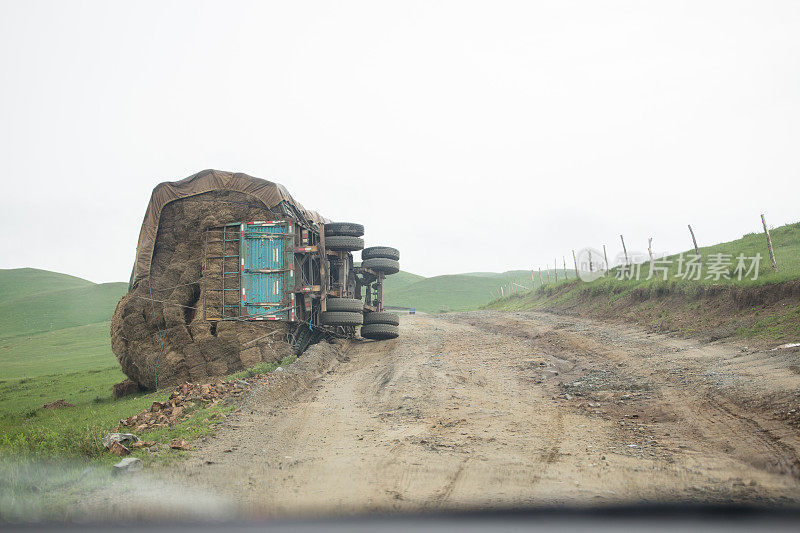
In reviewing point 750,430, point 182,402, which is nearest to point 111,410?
point 182,402

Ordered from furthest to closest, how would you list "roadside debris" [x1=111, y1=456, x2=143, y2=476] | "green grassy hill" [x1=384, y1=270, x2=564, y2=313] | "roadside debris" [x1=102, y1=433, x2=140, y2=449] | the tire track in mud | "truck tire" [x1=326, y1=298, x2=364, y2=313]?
"green grassy hill" [x1=384, y1=270, x2=564, y2=313] → "truck tire" [x1=326, y1=298, x2=364, y2=313] → "roadside debris" [x1=102, y1=433, x2=140, y2=449] → "roadside debris" [x1=111, y1=456, x2=143, y2=476] → the tire track in mud

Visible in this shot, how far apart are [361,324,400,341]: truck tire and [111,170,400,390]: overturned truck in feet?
12.6

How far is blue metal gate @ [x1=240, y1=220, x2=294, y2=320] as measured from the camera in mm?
11953

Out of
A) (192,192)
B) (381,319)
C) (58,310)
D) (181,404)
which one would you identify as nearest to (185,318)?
(192,192)

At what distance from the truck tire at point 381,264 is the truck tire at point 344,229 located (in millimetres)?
2315

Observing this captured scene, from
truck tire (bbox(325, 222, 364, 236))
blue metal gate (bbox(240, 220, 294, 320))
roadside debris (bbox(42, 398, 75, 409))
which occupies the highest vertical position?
truck tire (bbox(325, 222, 364, 236))

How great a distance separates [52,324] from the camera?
53062 millimetres

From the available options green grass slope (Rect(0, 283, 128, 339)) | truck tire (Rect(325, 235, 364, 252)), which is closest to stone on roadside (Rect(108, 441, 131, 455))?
truck tire (Rect(325, 235, 364, 252))

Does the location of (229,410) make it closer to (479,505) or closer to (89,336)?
(479,505)

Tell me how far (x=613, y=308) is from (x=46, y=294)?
76.7 meters

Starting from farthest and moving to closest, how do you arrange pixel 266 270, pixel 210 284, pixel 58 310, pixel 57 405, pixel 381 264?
pixel 58 310, pixel 381 264, pixel 57 405, pixel 266 270, pixel 210 284

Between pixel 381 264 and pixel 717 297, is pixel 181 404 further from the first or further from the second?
pixel 717 297

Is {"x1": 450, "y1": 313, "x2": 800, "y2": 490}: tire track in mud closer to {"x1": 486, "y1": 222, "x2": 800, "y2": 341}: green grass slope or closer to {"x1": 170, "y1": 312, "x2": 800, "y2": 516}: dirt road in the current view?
{"x1": 170, "y1": 312, "x2": 800, "y2": 516}: dirt road

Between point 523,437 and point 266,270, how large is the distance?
8192mm
